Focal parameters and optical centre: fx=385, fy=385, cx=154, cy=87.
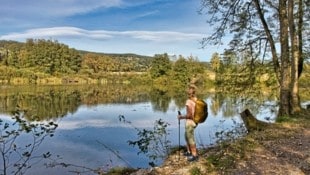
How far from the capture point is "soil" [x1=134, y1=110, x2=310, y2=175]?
6.83m

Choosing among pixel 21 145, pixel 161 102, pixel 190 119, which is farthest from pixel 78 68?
pixel 190 119

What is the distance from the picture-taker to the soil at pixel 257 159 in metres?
6.83

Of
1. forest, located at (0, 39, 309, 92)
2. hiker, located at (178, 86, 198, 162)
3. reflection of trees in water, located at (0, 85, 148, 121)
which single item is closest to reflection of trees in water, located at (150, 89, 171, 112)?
reflection of trees in water, located at (0, 85, 148, 121)

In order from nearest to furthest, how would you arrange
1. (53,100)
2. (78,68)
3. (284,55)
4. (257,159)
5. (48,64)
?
(257,159)
(284,55)
(53,100)
(48,64)
(78,68)

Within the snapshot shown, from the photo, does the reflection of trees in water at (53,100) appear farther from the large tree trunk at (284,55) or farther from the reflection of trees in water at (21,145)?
the large tree trunk at (284,55)

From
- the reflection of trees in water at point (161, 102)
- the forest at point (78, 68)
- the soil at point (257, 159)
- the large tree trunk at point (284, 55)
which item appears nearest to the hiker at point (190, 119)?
the soil at point (257, 159)

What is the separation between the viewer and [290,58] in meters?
13.1

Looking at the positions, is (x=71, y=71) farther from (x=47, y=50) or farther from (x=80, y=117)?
(x=80, y=117)

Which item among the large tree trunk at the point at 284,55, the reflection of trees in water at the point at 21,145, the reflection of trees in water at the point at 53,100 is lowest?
the reflection of trees in water at the point at 53,100

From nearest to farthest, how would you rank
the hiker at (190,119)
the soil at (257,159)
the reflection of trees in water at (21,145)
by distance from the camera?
the soil at (257,159) < the reflection of trees in water at (21,145) < the hiker at (190,119)

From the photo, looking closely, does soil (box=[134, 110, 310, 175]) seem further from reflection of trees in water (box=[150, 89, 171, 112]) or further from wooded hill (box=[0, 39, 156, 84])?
wooded hill (box=[0, 39, 156, 84])

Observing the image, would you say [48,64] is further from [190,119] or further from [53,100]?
[190,119]

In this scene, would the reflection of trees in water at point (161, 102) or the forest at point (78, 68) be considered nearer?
the reflection of trees in water at point (161, 102)

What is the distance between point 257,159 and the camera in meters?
7.40
